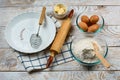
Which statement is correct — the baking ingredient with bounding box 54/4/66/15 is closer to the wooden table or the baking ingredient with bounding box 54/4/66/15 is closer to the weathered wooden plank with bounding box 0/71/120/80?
the wooden table

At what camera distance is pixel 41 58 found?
0.98 meters

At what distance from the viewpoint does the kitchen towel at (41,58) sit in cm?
97

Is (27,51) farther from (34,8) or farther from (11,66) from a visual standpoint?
(34,8)

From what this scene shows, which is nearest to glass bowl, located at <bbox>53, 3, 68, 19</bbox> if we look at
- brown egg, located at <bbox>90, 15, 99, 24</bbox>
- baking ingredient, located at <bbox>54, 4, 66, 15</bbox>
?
baking ingredient, located at <bbox>54, 4, 66, 15</bbox>

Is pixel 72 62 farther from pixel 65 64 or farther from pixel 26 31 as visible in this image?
pixel 26 31

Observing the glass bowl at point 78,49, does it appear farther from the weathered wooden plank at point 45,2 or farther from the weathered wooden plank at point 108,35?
the weathered wooden plank at point 45,2

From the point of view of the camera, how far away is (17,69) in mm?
970

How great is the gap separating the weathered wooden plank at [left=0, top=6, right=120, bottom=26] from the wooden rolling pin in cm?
5

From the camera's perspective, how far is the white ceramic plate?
1.00 m

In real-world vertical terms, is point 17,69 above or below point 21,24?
below

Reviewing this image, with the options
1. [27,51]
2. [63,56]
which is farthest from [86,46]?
[27,51]

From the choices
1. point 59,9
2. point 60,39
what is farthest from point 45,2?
point 60,39

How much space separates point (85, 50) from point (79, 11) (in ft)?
0.71

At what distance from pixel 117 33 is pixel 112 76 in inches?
7.2
